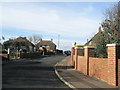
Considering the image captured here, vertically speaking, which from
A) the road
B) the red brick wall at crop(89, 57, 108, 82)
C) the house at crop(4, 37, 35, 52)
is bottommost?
the road

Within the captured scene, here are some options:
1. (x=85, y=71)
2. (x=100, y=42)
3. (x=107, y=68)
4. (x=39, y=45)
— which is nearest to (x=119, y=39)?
(x=100, y=42)

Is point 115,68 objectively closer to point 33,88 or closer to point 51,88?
point 51,88

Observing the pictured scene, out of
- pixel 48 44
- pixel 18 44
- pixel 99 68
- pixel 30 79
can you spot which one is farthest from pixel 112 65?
pixel 48 44

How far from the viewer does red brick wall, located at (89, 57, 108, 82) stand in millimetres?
14031

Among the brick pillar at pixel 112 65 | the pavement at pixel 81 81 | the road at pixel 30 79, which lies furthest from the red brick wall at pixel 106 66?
the road at pixel 30 79

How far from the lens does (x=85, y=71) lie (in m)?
18.7

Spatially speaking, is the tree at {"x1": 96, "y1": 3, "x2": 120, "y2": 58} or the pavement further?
the tree at {"x1": 96, "y1": 3, "x2": 120, "y2": 58}

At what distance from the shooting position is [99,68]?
1519 centimetres

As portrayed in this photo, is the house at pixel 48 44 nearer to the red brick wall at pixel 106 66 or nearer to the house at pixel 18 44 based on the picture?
the house at pixel 18 44

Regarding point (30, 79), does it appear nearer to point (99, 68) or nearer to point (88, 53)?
point (99, 68)

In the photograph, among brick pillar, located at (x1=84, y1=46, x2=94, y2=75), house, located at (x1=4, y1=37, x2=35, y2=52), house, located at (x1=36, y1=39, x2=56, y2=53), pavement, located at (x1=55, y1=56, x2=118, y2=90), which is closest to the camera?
pavement, located at (x1=55, y1=56, x2=118, y2=90)

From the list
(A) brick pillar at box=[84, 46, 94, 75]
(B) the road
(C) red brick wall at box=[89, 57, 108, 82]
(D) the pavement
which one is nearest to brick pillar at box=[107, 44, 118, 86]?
(D) the pavement

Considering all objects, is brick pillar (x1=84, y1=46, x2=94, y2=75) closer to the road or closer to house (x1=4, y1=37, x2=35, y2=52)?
the road

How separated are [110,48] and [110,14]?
45.8 feet
